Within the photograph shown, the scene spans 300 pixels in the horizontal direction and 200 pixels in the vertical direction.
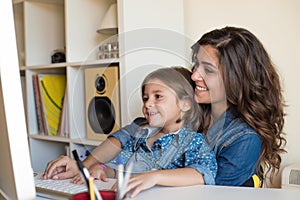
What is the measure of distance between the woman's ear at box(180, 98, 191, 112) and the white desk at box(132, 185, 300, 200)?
1.29 ft

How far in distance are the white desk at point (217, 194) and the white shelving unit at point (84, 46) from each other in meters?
0.52

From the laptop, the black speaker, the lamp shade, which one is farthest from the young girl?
the lamp shade

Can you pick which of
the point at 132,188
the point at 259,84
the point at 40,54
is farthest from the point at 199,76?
the point at 40,54

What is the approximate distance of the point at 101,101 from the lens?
1626 mm

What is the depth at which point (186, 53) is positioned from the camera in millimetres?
1212

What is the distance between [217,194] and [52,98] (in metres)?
1.69

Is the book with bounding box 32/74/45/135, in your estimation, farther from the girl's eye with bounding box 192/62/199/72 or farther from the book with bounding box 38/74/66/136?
the girl's eye with bounding box 192/62/199/72

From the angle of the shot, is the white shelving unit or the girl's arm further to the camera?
the white shelving unit

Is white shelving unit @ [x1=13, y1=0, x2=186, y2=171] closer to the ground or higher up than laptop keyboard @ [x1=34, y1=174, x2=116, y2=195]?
higher up

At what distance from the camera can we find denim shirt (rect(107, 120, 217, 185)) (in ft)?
3.37

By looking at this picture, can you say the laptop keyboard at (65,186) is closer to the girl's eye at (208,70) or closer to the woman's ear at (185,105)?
the woman's ear at (185,105)

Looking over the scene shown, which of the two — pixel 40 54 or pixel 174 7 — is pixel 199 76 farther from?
pixel 40 54

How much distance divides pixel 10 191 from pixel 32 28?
6.30 feet

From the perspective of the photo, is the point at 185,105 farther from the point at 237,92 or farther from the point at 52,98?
the point at 52,98
